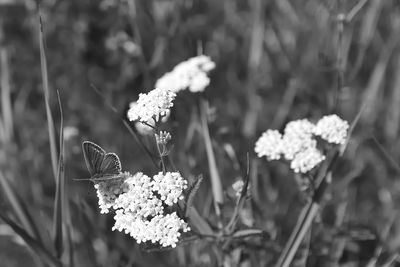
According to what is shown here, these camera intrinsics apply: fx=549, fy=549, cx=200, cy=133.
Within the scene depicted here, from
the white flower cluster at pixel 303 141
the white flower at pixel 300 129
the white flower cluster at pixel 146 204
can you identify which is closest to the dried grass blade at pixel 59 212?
the white flower cluster at pixel 146 204

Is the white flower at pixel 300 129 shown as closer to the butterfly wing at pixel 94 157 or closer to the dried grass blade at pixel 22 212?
the butterfly wing at pixel 94 157

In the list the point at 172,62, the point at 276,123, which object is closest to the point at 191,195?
the point at 276,123

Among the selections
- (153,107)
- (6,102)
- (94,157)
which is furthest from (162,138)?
(6,102)

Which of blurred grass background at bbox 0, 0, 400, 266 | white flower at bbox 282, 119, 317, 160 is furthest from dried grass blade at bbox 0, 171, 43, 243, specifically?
white flower at bbox 282, 119, 317, 160

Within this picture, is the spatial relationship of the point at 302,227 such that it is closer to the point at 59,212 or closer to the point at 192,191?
the point at 192,191

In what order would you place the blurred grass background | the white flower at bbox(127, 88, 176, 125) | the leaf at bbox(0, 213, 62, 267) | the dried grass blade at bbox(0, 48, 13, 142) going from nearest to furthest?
the white flower at bbox(127, 88, 176, 125)
the leaf at bbox(0, 213, 62, 267)
the blurred grass background
the dried grass blade at bbox(0, 48, 13, 142)

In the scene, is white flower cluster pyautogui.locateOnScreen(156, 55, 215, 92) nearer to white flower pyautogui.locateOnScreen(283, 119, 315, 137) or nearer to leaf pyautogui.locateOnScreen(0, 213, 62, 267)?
white flower pyautogui.locateOnScreen(283, 119, 315, 137)
